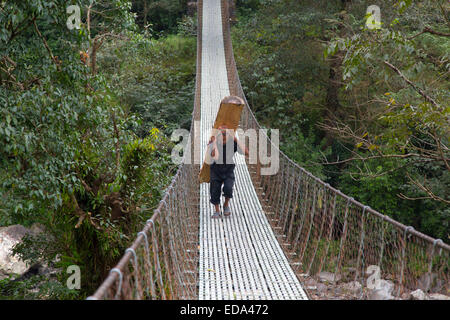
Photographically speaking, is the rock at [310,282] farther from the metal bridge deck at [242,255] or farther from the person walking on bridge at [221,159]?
the person walking on bridge at [221,159]

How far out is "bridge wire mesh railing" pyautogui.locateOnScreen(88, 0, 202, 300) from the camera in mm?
1580

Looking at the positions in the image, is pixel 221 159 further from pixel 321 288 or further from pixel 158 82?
pixel 158 82

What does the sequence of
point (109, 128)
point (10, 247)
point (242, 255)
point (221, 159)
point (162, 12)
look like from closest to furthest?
point (242, 255), point (221, 159), point (109, 128), point (10, 247), point (162, 12)

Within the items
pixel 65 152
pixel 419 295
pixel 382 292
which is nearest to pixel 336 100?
pixel 65 152

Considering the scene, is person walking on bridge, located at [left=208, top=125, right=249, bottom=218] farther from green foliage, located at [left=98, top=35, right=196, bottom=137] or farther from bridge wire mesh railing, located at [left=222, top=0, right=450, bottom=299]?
green foliage, located at [left=98, top=35, right=196, bottom=137]

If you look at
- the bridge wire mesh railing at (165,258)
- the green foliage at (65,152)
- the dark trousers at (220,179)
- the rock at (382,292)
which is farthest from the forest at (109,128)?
the rock at (382,292)

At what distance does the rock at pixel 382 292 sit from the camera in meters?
2.09

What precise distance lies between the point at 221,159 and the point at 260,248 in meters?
0.88

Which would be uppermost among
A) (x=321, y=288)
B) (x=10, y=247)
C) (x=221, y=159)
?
(x=221, y=159)

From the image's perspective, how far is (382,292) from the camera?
214 cm

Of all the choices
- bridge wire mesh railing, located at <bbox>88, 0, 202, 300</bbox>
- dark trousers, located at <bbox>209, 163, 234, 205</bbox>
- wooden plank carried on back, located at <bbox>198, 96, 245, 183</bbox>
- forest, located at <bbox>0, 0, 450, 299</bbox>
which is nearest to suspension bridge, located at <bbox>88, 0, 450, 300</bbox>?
bridge wire mesh railing, located at <bbox>88, 0, 202, 300</bbox>
